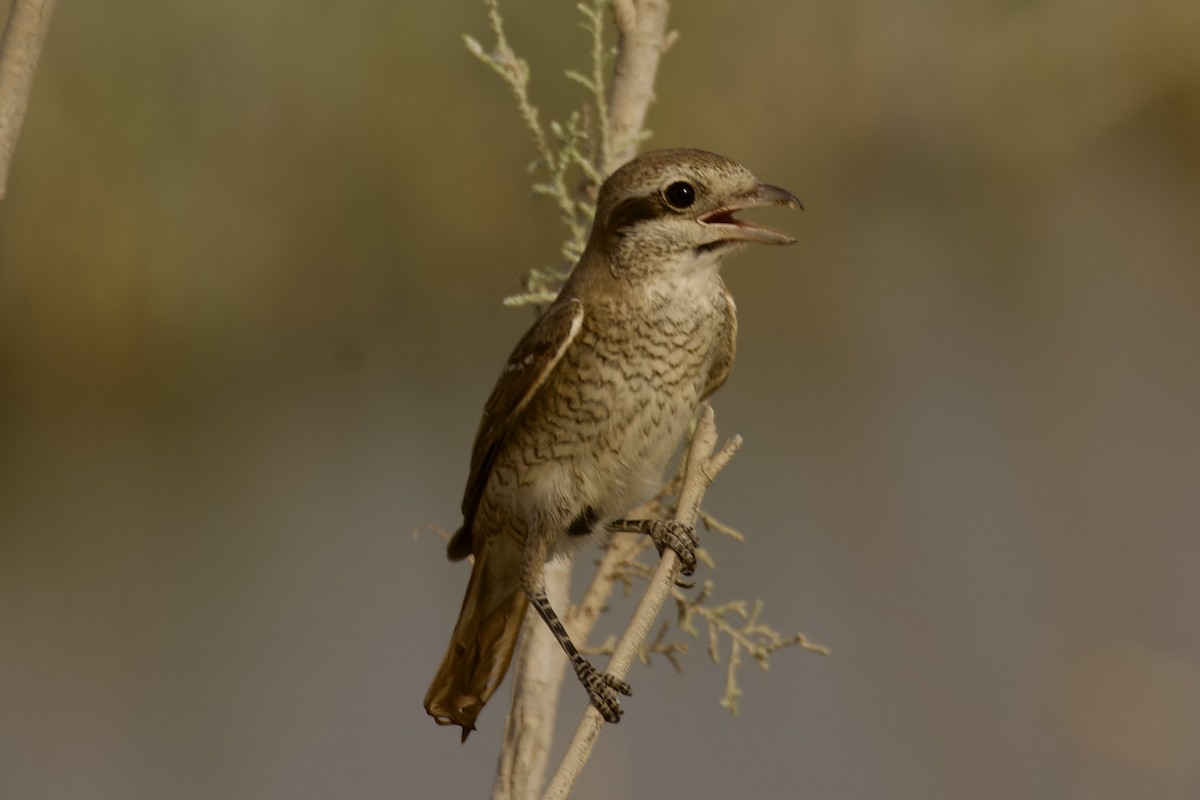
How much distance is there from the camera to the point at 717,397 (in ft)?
18.4

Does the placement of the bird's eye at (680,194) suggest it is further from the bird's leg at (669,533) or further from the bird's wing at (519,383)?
the bird's leg at (669,533)

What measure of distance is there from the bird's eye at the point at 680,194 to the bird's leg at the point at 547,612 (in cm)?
64

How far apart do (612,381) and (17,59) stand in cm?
110

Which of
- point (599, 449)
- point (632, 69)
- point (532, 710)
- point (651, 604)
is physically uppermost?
point (632, 69)

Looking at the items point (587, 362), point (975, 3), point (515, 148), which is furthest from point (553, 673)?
point (975, 3)

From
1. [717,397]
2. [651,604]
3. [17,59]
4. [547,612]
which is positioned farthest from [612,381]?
[717,397]

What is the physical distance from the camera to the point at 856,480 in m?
5.31

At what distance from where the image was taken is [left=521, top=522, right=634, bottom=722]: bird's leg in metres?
2.43

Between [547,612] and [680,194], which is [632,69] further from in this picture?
[547,612]

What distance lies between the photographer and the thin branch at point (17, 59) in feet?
5.60

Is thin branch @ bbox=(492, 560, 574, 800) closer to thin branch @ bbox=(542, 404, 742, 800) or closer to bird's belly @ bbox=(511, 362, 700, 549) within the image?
bird's belly @ bbox=(511, 362, 700, 549)

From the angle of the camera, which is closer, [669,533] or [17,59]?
[17,59]

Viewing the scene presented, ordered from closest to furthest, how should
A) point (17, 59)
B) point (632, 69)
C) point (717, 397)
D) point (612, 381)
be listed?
point (17, 59) < point (612, 381) < point (632, 69) < point (717, 397)

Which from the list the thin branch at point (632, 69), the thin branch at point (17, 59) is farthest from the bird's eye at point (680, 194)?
the thin branch at point (17, 59)
